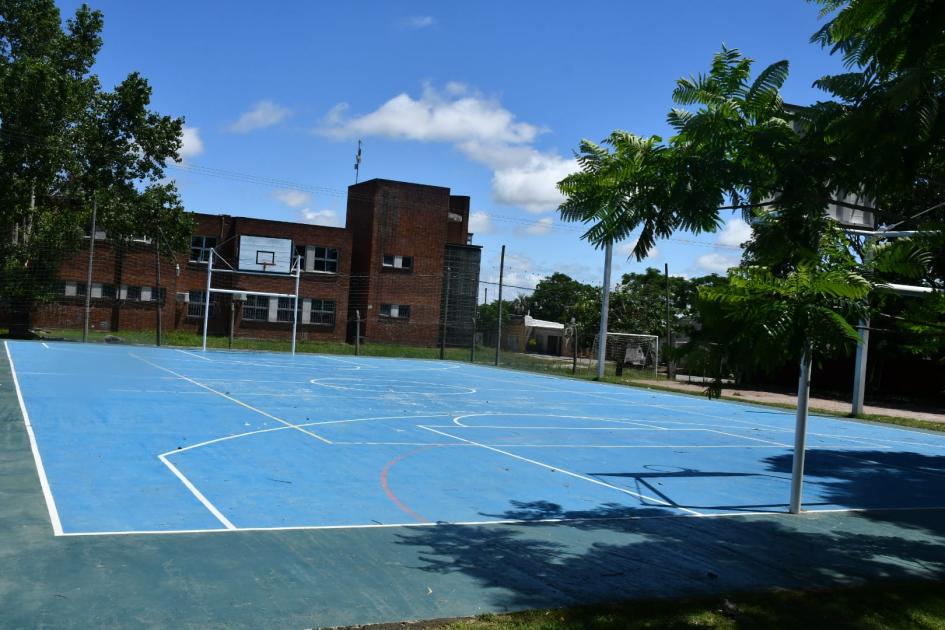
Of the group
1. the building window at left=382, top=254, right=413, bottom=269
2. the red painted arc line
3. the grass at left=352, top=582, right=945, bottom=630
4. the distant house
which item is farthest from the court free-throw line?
the distant house

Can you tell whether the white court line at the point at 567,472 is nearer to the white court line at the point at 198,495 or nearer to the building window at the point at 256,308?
the white court line at the point at 198,495

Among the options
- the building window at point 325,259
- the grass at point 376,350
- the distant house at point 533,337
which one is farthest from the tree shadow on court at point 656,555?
the distant house at point 533,337

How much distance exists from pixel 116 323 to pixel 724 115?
143 ft

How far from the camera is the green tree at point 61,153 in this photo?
118 feet

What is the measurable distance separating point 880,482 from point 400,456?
25.1 ft

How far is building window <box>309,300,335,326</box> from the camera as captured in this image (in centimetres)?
4972

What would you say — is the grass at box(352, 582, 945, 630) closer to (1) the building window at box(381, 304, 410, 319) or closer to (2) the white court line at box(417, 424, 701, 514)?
(2) the white court line at box(417, 424, 701, 514)

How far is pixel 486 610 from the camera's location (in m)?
5.88

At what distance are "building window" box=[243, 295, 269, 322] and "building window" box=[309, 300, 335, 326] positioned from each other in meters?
2.70

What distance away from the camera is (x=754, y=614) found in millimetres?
6004

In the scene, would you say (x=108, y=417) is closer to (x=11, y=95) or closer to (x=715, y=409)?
(x=715, y=409)

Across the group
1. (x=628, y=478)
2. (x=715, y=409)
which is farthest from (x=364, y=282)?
(x=628, y=478)

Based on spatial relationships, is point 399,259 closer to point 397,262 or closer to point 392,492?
point 397,262

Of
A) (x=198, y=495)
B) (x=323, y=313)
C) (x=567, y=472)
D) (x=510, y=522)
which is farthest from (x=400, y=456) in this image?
(x=323, y=313)
